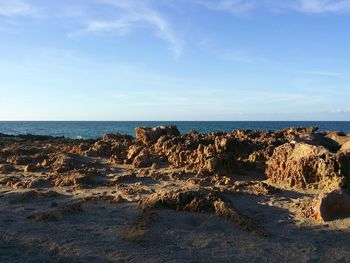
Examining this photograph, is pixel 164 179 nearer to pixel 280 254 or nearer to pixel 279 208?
pixel 279 208

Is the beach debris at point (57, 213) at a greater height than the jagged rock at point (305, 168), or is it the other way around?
the jagged rock at point (305, 168)

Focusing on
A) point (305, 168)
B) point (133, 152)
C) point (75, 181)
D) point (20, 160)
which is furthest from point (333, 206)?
point (20, 160)

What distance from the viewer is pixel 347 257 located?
6.25 metres

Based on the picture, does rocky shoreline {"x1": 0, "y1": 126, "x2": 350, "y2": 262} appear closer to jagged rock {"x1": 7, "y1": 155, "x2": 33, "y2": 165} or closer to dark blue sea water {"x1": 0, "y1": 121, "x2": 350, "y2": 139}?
jagged rock {"x1": 7, "y1": 155, "x2": 33, "y2": 165}

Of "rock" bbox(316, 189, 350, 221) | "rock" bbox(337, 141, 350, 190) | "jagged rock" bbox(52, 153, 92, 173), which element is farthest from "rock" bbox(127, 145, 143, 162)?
"rock" bbox(316, 189, 350, 221)

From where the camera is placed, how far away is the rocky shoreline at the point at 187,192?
266 inches

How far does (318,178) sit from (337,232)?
105 inches

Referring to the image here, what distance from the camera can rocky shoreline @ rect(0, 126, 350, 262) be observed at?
22.1 feet

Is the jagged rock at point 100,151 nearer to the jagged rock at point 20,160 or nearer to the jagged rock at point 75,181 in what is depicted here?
the jagged rock at point 20,160

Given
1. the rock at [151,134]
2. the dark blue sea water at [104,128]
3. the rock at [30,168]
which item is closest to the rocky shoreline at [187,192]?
the rock at [30,168]

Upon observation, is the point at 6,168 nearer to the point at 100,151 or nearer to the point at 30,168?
the point at 30,168

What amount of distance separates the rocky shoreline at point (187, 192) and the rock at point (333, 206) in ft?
0.06

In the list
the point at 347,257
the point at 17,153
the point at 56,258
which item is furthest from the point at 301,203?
the point at 17,153

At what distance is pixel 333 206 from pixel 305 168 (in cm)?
210
